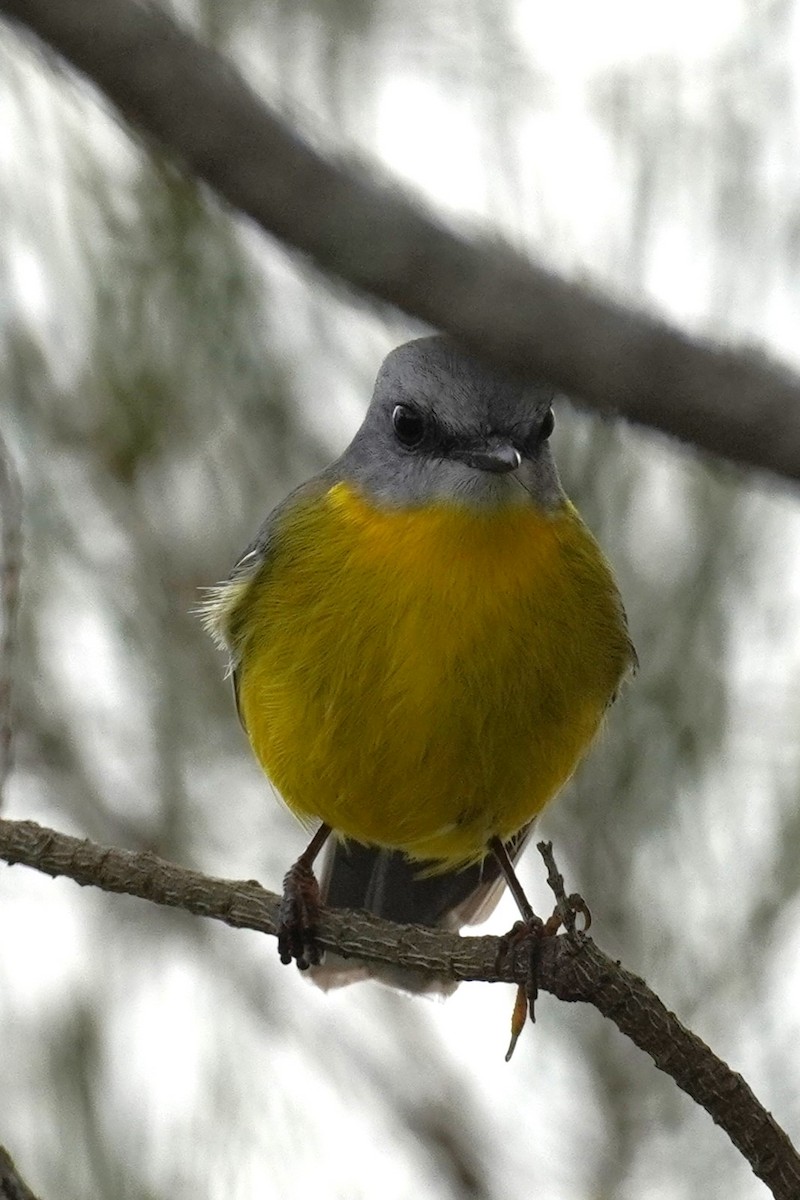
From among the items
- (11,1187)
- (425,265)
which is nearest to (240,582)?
(11,1187)

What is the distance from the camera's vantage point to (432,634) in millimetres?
4188

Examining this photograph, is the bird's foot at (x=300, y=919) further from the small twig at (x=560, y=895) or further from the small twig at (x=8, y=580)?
the small twig at (x=560, y=895)

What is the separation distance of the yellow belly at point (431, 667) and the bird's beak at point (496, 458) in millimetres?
139

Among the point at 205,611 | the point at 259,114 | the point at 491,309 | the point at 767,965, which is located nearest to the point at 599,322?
the point at 491,309

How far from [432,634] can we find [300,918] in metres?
0.89

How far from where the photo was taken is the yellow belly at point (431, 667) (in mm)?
4195

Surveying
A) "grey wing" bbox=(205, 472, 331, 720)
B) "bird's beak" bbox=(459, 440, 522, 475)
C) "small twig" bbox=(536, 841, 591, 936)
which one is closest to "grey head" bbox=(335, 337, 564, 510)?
"bird's beak" bbox=(459, 440, 522, 475)

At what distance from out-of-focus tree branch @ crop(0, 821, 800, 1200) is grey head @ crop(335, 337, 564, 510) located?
3.80 feet

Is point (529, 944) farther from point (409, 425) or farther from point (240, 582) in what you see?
point (240, 582)

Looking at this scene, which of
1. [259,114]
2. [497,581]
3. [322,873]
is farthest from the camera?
[322,873]

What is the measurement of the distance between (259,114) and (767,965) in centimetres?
484

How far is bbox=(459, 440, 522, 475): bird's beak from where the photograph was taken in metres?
4.05

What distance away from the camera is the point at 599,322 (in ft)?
4.81

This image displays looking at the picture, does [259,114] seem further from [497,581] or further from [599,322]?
[497,581]
